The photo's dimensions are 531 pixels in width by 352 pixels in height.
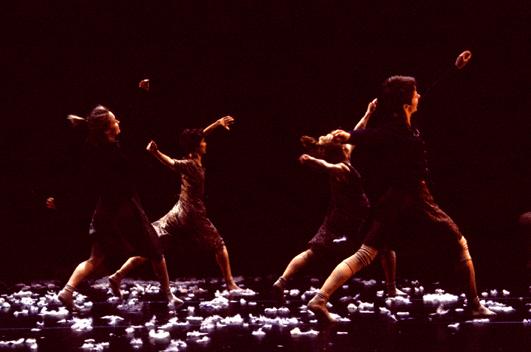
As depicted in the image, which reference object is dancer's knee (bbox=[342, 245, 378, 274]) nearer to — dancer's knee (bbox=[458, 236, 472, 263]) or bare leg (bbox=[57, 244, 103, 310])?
dancer's knee (bbox=[458, 236, 472, 263])

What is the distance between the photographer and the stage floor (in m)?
5.62

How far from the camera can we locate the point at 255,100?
13539 mm

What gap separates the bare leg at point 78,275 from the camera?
25.0 ft

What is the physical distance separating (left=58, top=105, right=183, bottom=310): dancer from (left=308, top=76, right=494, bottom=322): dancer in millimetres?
2081

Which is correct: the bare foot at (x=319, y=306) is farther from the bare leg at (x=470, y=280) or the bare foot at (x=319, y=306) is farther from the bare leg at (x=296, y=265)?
the bare leg at (x=296, y=265)

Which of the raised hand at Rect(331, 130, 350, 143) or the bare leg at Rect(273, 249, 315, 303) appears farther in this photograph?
the bare leg at Rect(273, 249, 315, 303)

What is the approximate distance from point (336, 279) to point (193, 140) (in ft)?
11.8

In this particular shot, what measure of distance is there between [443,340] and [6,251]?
1027 centimetres

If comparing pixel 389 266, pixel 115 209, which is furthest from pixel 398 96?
pixel 115 209

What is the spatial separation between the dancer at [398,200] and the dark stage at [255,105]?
461 centimetres

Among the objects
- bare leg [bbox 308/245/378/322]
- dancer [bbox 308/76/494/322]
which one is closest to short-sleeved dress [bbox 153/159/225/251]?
dancer [bbox 308/76/494/322]

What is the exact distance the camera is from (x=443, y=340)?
5.62m

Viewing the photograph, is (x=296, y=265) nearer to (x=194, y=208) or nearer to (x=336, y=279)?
(x=194, y=208)

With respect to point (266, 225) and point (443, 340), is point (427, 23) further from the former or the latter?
point (443, 340)
